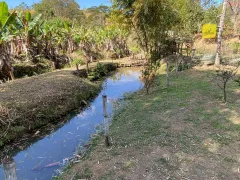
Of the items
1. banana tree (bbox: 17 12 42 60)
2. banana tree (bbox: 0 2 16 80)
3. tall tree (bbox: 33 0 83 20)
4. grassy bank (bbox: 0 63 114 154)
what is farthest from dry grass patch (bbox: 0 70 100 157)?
tall tree (bbox: 33 0 83 20)

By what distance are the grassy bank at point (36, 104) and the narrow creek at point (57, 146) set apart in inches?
15.2

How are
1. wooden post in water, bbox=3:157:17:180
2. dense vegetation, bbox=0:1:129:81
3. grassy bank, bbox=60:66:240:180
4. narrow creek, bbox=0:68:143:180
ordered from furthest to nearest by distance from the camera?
dense vegetation, bbox=0:1:129:81
narrow creek, bbox=0:68:143:180
grassy bank, bbox=60:66:240:180
wooden post in water, bbox=3:157:17:180

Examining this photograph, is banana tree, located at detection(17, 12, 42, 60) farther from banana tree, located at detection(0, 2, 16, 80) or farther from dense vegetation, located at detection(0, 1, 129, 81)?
banana tree, located at detection(0, 2, 16, 80)

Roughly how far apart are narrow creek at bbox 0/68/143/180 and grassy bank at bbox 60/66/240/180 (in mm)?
696

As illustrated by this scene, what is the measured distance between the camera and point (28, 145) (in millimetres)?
5480

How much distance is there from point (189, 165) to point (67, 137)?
3.40 m

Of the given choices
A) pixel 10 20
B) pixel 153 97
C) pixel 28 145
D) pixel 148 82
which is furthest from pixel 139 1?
pixel 28 145

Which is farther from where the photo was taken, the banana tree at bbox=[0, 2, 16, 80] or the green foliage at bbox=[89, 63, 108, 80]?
the green foliage at bbox=[89, 63, 108, 80]

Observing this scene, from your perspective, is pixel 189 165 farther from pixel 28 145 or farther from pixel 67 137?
pixel 28 145

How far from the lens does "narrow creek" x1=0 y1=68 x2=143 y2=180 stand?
4.45m

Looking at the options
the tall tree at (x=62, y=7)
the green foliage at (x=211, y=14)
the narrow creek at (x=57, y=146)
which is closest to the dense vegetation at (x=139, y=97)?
the narrow creek at (x=57, y=146)

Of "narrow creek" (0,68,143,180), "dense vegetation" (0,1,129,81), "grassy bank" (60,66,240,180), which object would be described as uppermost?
"dense vegetation" (0,1,129,81)

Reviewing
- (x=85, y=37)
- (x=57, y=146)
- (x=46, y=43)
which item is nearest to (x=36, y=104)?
(x=57, y=146)

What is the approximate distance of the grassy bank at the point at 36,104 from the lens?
5.62 m
